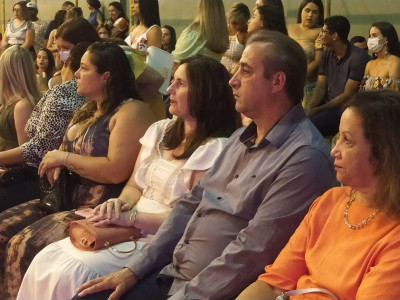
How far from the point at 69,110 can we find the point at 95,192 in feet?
1.85

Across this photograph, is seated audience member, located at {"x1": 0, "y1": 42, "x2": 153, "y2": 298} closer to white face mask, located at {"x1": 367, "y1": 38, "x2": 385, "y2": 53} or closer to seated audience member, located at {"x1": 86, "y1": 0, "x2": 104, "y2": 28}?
white face mask, located at {"x1": 367, "y1": 38, "x2": 385, "y2": 53}

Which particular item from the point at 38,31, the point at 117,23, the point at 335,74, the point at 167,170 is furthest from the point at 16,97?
the point at 38,31

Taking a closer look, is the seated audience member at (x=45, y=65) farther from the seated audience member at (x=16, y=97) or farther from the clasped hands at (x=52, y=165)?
the clasped hands at (x=52, y=165)

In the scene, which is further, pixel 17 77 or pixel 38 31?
pixel 38 31

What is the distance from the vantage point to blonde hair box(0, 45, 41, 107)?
14.1 feet

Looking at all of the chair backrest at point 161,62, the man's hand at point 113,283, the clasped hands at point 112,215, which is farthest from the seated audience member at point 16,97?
the man's hand at point 113,283

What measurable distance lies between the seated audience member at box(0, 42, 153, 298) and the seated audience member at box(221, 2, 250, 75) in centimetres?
198

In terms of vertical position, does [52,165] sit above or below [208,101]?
below

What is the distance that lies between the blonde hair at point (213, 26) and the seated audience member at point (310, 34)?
98cm

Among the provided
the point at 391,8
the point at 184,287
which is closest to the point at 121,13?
the point at 391,8

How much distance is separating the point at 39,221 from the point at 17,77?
4.21 feet

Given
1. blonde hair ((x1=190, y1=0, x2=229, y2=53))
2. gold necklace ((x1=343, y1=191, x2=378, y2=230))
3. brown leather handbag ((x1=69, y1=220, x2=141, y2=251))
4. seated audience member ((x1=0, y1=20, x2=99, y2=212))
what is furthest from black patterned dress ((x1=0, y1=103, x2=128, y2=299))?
blonde hair ((x1=190, y1=0, x2=229, y2=53))

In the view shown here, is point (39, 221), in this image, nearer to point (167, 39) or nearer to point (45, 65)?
point (45, 65)

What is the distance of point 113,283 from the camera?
2549 mm
